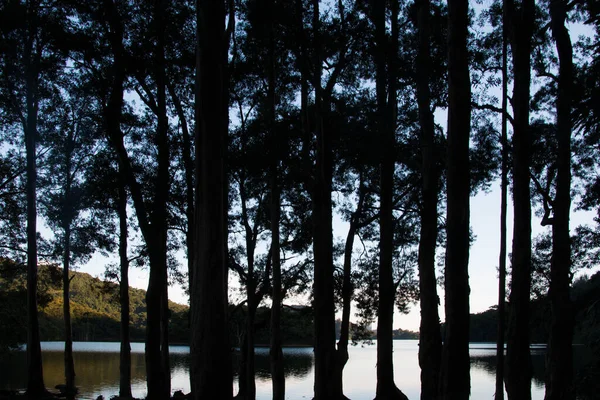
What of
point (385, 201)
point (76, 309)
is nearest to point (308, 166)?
point (385, 201)

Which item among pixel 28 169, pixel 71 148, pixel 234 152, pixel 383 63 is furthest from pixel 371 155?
pixel 71 148

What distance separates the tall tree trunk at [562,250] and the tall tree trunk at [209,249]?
721cm

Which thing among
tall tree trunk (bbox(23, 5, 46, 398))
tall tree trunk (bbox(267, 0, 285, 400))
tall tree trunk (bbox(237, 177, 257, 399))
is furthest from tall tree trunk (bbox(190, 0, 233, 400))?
tall tree trunk (bbox(23, 5, 46, 398))

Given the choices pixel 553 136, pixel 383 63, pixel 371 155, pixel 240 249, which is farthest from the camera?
pixel 240 249

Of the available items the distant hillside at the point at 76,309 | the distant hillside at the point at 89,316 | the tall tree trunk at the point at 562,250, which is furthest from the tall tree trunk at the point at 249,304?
the distant hillside at the point at 89,316

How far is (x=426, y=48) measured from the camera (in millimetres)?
10453

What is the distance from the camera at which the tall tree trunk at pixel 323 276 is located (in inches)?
423

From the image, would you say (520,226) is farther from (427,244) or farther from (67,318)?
(67,318)

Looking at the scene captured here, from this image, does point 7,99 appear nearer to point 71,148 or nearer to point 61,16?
point 71,148

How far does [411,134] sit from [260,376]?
21.5 m

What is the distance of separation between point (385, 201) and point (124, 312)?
8.15m

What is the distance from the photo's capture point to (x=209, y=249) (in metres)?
6.04

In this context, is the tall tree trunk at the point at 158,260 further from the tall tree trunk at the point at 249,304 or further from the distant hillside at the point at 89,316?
the distant hillside at the point at 89,316

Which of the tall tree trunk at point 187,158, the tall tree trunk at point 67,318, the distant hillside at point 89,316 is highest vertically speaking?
the tall tree trunk at point 187,158
